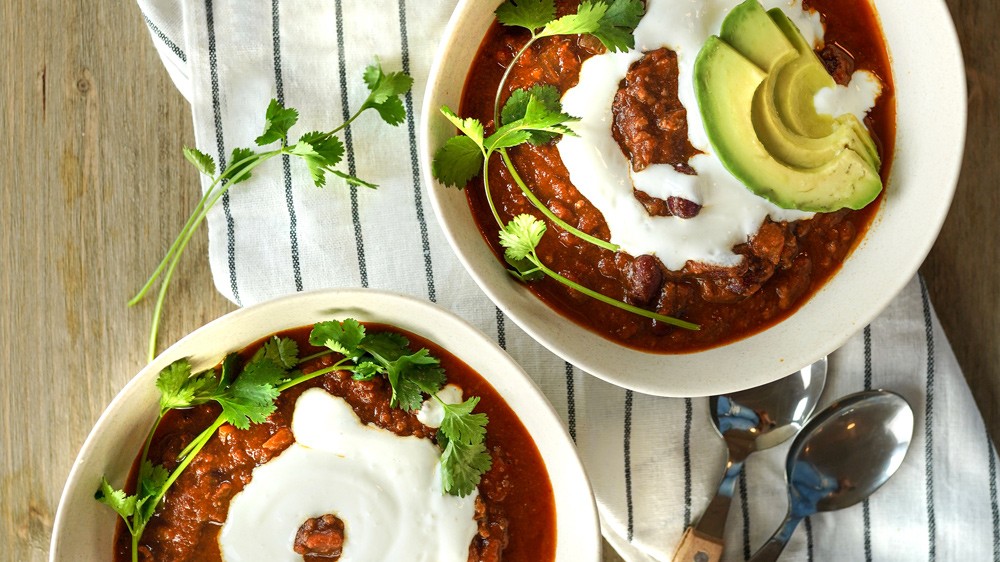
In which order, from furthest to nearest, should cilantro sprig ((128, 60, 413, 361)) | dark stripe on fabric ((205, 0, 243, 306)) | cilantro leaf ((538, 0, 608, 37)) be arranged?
dark stripe on fabric ((205, 0, 243, 306)), cilantro sprig ((128, 60, 413, 361)), cilantro leaf ((538, 0, 608, 37))

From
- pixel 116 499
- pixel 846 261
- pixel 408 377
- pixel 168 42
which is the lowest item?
pixel 116 499

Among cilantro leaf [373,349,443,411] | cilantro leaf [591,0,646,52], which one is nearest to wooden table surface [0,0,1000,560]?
cilantro leaf [373,349,443,411]

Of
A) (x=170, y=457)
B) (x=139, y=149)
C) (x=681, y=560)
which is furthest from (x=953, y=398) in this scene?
(x=139, y=149)

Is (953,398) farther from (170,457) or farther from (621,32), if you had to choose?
(170,457)

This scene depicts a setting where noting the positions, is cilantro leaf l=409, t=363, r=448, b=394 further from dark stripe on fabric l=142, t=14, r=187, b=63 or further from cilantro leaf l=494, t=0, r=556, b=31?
dark stripe on fabric l=142, t=14, r=187, b=63

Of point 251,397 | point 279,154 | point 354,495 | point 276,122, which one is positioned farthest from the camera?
point 279,154

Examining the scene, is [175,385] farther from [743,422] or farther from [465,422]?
[743,422]

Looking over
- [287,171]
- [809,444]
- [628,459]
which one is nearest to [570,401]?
[628,459]
